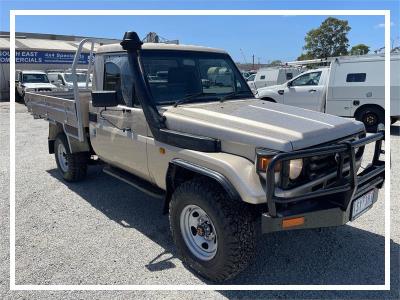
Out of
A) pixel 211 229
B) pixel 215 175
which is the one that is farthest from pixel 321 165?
pixel 211 229

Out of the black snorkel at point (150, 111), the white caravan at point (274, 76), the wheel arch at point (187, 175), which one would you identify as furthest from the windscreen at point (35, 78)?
the wheel arch at point (187, 175)

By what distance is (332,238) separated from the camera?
3.98m

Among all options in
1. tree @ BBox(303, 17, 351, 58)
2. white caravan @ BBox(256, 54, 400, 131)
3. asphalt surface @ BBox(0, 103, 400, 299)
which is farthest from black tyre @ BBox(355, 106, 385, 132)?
tree @ BBox(303, 17, 351, 58)

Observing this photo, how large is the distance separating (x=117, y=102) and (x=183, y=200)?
1447 millimetres

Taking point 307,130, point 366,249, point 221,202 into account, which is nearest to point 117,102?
point 221,202

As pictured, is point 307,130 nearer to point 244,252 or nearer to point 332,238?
point 244,252

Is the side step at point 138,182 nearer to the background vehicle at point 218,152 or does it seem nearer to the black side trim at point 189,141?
the background vehicle at point 218,152

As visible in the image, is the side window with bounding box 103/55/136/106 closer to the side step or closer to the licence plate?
the side step

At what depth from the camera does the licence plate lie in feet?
10.3

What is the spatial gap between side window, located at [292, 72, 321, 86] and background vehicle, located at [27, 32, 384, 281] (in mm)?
8016

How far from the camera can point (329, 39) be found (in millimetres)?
28328

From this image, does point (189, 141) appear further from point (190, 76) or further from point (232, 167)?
point (190, 76)

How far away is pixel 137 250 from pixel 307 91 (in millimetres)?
9564

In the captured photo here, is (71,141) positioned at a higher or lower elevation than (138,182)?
higher
